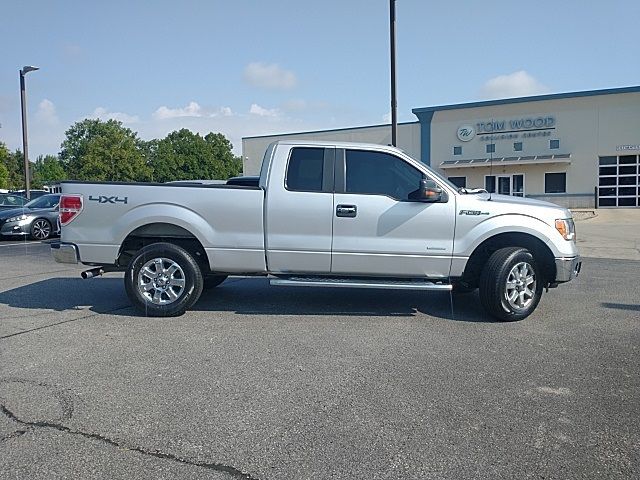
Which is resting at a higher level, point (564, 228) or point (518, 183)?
point (518, 183)

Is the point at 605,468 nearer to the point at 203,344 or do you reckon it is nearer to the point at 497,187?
the point at 203,344

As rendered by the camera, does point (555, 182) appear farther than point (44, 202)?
Yes

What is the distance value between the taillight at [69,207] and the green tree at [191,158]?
66160mm

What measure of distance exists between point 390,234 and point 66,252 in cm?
387

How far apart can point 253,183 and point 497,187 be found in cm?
3087

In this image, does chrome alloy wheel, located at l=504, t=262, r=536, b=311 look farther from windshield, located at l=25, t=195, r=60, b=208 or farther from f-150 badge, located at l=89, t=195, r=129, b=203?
windshield, located at l=25, t=195, r=60, b=208

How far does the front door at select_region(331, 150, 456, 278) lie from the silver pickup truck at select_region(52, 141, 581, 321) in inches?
0.5

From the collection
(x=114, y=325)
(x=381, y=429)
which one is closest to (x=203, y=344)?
(x=114, y=325)

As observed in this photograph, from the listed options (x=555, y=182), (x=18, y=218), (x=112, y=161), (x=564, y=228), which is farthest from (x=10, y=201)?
(x=112, y=161)

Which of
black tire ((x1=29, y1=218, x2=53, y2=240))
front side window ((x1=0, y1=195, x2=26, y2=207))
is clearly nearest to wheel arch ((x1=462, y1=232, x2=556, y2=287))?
black tire ((x1=29, y1=218, x2=53, y2=240))

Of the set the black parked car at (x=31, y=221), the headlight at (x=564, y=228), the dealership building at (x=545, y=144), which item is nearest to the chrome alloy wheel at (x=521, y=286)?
the headlight at (x=564, y=228)

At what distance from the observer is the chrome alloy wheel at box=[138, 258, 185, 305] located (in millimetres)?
6129

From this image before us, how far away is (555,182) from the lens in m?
33.5

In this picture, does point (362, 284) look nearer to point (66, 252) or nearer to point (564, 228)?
point (564, 228)
